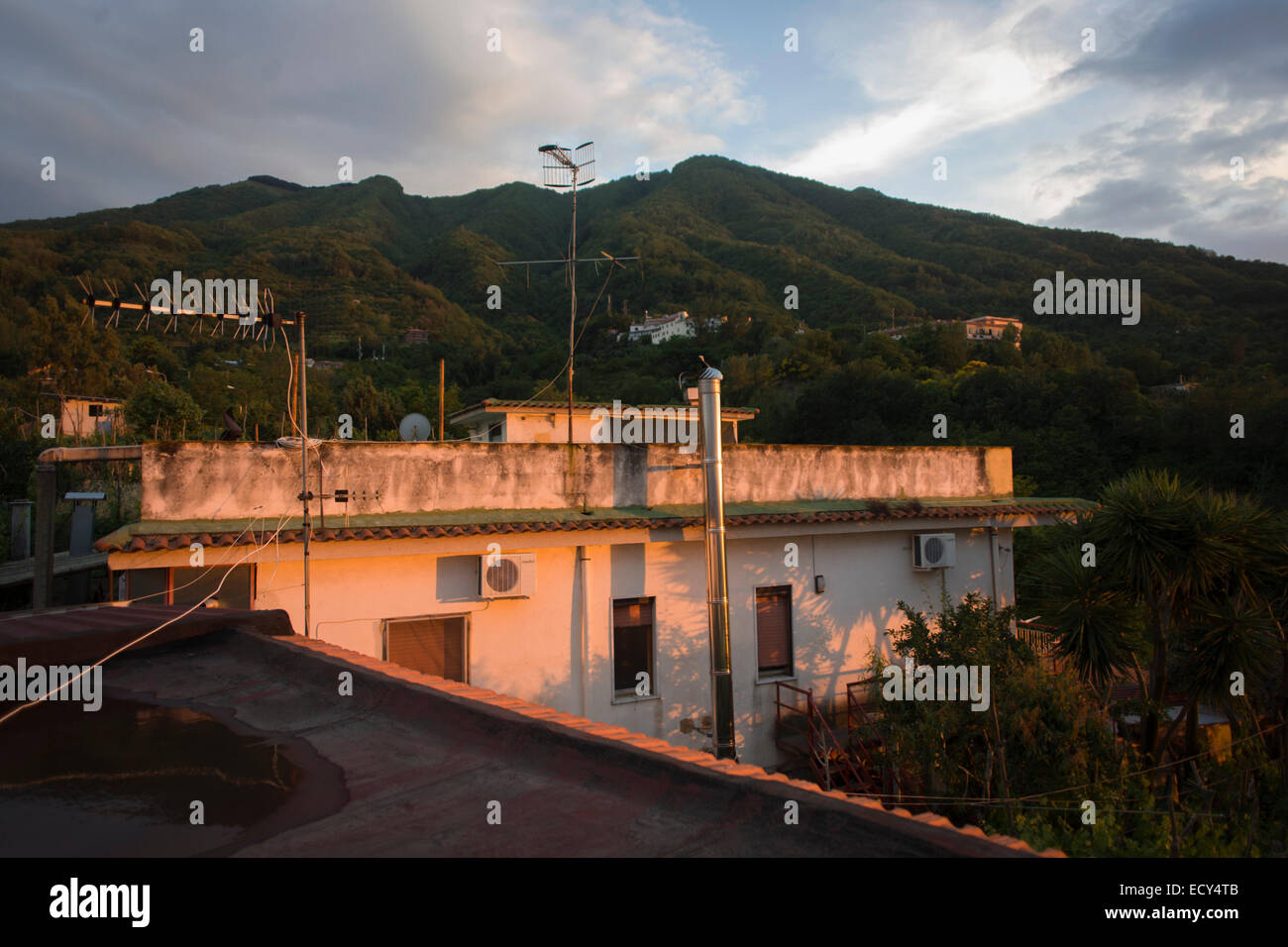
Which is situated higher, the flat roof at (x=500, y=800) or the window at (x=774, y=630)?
the flat roof at (x=500, y=800)

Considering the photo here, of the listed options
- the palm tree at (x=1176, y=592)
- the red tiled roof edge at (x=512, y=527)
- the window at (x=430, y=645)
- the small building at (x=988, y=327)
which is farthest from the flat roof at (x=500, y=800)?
the small building at (x=988, y=327)

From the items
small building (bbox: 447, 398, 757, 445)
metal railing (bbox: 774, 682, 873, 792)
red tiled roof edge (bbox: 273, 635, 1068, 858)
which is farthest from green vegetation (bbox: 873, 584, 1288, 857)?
small building (bbox: 447, 398, 757, 445)

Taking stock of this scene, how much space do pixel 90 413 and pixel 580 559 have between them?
27434mm

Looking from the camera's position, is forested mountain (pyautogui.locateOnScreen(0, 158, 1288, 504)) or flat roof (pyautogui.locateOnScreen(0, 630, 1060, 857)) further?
forested mountain (pyautogui.locateOnScreen(0, 158, 1288, 504))

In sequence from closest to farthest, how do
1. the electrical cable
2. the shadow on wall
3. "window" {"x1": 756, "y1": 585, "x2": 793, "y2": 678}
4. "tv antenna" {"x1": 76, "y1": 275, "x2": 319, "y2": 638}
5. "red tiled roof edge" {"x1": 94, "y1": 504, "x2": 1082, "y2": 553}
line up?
1. the electrical cable
2. "tv antenna" {"x1": 76, "y1": 275, "x2": 319, "y2": 638}
3. "red tiled roof edge" {"x1": 94, "y1": 504, "x2": 1082, "y2": 553}
4. the shadow on wall
5. "window" {"x1": 756, "y1": 585, "x2": 793, "y2": 678}

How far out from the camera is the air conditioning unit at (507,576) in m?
8.66

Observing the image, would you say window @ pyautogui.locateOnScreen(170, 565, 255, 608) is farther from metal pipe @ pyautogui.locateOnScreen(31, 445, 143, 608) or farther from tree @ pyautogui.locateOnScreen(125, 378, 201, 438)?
tree @ pyautogui.locateOnScreen(125, 378, 201, 438)

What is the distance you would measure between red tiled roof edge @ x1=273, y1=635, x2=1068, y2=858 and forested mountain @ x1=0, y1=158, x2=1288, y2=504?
4297 millimetres

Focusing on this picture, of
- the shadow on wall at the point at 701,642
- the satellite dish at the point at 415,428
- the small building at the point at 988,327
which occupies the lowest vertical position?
the shadow on wall at the point at 701,642

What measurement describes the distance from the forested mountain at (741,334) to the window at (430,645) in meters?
4.06

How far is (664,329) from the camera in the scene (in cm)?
4484

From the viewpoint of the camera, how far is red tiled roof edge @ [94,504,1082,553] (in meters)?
6.92

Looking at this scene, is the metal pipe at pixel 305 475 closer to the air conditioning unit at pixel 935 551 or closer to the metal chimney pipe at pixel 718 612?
the metal chimney pipe at pixel 718 612
